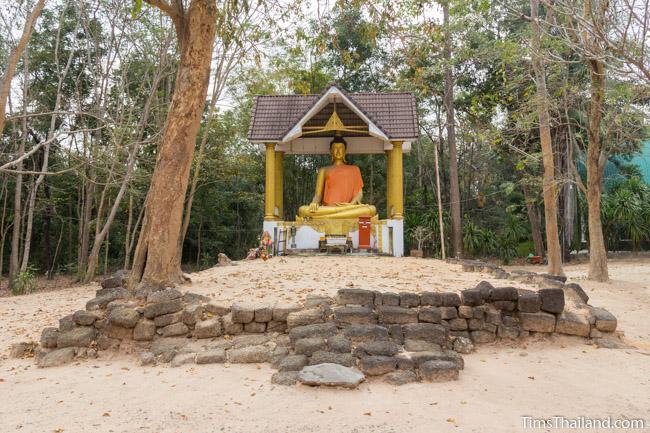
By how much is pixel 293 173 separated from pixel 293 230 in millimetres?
7804

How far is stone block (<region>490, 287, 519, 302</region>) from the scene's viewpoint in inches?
225

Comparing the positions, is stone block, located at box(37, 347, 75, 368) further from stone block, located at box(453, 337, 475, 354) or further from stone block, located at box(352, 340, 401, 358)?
stone block, located at box(453, 337, 475, 354)

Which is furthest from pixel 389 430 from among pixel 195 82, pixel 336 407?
pixel 195 82

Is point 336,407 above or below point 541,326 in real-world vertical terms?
below

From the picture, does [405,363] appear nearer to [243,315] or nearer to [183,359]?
[243,315]

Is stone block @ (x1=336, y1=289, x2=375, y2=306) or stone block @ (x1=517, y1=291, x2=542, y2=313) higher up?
stone block @ (x1=336, y1=289, x2=375, y2=306)

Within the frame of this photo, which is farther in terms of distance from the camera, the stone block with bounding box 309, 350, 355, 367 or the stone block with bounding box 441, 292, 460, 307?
the stone block with bounding box 441, 292, 460, 307

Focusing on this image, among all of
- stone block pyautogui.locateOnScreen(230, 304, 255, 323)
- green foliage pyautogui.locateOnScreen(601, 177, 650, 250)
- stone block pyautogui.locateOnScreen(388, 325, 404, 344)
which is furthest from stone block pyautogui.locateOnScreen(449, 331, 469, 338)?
green foliage pyautogui.locateOnScreen(601, 177, 650, 250)

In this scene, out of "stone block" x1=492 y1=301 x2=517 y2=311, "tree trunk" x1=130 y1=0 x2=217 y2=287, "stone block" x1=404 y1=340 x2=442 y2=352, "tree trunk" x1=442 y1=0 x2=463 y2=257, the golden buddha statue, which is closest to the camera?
"stone block" x1=404 y1=340 x2=442 y2=352

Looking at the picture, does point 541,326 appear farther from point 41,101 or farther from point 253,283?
point 41,101

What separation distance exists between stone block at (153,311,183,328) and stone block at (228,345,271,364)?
0.94 meters

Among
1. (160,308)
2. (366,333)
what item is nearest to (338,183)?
(160,308)

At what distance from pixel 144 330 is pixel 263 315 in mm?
1377

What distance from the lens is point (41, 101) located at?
16.2m
